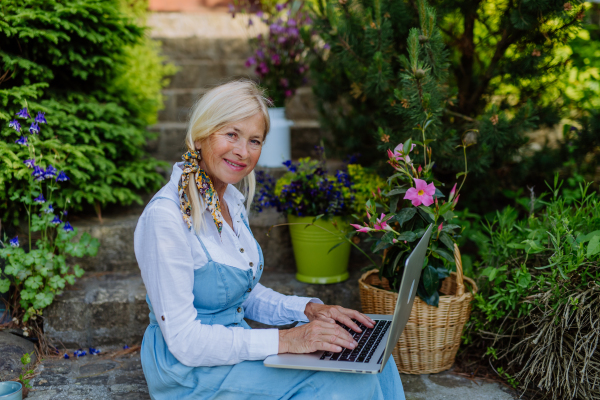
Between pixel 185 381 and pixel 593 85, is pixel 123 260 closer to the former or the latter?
pixel 185 381

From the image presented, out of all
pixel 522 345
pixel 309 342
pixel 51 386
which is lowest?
pixel 51 386

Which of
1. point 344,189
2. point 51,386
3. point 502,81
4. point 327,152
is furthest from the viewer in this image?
point 327,152

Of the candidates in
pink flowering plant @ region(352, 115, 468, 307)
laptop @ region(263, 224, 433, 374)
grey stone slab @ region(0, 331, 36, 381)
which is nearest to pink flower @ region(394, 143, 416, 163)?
pink flowering plant @ region(352, 115, 468, 307)

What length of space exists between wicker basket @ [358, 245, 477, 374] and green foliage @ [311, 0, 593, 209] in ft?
2.14

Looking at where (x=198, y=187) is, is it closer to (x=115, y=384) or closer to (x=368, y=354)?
(x=368, y=354)

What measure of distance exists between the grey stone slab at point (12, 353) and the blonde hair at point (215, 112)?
46.7 inches

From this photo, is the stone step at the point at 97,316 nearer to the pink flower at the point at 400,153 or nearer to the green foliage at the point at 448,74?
the pink flower at the point at 400,153

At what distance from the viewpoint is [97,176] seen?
2.62m

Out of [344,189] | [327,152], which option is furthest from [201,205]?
[327,152]

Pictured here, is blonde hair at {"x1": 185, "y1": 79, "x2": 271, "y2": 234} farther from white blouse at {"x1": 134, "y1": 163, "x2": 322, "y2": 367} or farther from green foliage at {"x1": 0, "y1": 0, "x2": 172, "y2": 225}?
green foliage at {"x1": 0, "y1": 0, "x2": 172, "y2": 225}

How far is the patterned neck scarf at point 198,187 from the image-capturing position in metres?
1.42

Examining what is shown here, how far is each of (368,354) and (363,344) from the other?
7cm

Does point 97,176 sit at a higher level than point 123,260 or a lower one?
higher

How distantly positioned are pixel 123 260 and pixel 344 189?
1291mm
